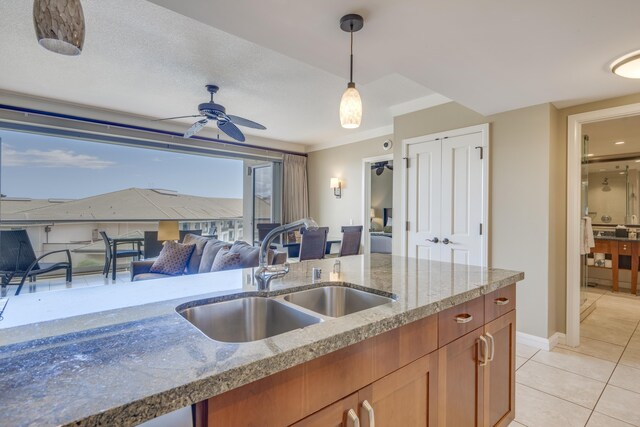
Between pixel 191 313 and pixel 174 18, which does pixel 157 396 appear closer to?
pixel 191 313

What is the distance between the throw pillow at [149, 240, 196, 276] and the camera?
143 inches

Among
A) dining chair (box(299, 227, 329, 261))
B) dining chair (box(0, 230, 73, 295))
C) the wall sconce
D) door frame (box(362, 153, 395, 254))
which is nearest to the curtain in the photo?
the wall sconce

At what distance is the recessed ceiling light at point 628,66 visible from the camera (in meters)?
2.06

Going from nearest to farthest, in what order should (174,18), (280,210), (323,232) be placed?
(174,18)
(323,232)
(280,210)

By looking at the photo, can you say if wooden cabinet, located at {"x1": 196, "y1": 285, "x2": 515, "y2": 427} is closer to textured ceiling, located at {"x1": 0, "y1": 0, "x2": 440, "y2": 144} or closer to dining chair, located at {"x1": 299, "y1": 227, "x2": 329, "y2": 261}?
textured ceiling, located at {"x1": 0, "y1": 0, "x2": 440, "y2": 144}

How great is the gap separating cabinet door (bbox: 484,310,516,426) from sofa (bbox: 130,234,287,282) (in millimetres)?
1922

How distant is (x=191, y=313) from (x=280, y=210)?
17.7 feet

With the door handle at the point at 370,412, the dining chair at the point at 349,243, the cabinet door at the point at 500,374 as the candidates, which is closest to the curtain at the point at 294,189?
the dining chair at the point at 349,243

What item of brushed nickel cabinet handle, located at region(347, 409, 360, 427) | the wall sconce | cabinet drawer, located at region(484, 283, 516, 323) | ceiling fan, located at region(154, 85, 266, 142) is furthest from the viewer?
the wall sconce

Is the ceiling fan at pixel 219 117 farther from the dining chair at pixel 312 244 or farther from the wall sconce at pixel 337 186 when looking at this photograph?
the wall sconce at pixel 337 186

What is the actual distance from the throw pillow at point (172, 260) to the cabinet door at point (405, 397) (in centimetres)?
322

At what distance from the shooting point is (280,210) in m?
6.55

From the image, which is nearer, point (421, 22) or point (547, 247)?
point (421, 22)

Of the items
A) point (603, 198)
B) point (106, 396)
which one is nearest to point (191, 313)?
point (106, 396)
